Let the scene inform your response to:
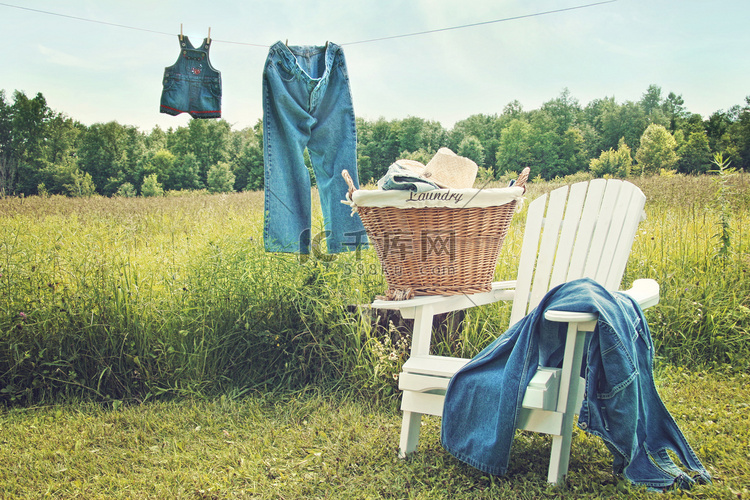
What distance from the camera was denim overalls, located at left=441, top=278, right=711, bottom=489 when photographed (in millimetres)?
1728

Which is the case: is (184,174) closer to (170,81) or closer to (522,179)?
(170,81)

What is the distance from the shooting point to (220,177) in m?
12.7

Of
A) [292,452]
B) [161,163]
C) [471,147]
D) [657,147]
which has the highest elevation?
[657,147]

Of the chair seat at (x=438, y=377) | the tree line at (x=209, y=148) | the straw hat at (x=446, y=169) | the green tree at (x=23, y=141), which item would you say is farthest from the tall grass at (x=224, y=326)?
the green tree at (x=23, y=141)

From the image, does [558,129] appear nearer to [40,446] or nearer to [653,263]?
[653,263]

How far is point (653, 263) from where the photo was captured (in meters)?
3.58

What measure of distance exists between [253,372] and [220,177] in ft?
34.5

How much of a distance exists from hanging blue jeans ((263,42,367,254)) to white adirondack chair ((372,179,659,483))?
1002 millimetres

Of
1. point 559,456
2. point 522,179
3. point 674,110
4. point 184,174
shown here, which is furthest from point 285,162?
point 674,110

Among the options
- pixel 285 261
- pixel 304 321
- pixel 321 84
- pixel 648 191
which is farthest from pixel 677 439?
pixel 648 191

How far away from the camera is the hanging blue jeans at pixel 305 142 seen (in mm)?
2926

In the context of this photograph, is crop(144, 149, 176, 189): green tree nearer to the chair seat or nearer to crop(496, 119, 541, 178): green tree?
crop(496, 119, 541, 178): green tree

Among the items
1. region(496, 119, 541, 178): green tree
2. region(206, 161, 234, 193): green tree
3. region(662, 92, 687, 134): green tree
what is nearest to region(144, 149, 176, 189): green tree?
region(206, 161, 234, 193): green tree

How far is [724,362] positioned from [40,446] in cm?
385
